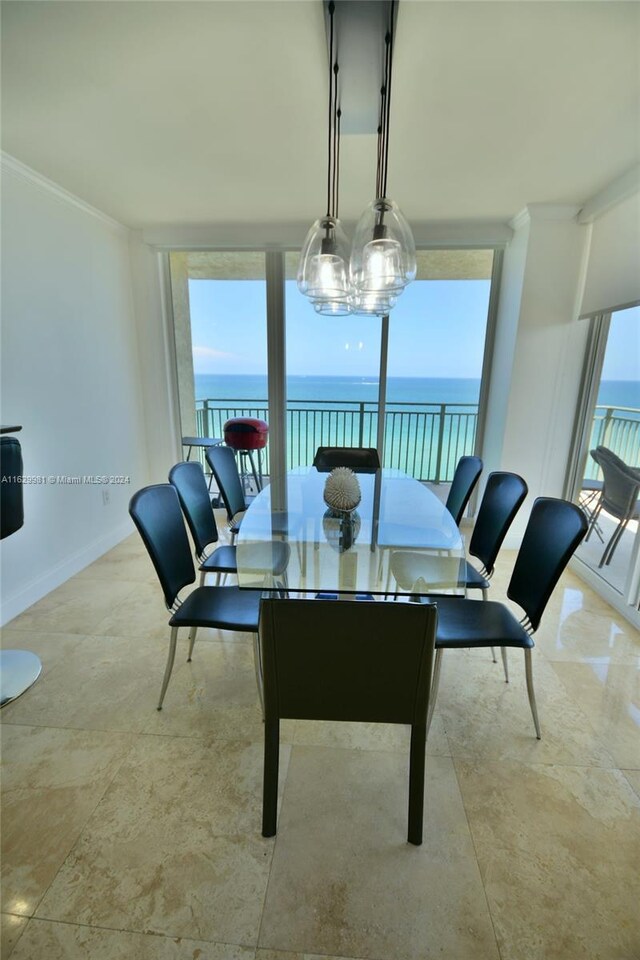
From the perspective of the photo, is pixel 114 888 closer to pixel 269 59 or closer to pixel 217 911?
pixel 217 911

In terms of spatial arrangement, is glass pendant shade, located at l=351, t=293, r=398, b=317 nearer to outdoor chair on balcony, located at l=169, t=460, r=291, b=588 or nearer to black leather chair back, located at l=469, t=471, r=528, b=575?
black leather chair back, located at l=469, t=471, r=528, b=575

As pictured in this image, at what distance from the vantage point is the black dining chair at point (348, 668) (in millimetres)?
1088

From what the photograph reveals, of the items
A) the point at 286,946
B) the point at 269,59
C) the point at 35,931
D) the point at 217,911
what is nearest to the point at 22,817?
the point at 35,931

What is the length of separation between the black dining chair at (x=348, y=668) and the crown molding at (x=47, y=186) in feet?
9.09

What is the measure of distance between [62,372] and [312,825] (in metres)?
2.82

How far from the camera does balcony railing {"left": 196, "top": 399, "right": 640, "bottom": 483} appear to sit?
4016 mm

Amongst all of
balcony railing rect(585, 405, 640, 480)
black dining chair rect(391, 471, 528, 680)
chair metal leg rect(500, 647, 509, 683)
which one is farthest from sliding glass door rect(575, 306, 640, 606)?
chair metal leg rect(500, 647, 509, 683)

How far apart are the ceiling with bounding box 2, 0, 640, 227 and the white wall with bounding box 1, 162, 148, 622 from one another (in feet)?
1.03

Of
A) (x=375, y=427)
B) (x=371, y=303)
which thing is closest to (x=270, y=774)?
(x=371, y=303)

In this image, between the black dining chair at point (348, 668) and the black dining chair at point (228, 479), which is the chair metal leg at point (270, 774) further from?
the black dining chair at point (228, 479)

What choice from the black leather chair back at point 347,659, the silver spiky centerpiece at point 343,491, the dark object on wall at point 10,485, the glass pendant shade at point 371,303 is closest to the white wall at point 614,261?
the glass pendant shade at point 371,303

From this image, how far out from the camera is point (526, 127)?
1.85m

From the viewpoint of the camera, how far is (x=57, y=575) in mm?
2658

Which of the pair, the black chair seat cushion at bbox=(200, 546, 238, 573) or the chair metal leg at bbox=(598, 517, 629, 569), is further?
the chair metal leg at bbox=(598, 517, 629, 569)
